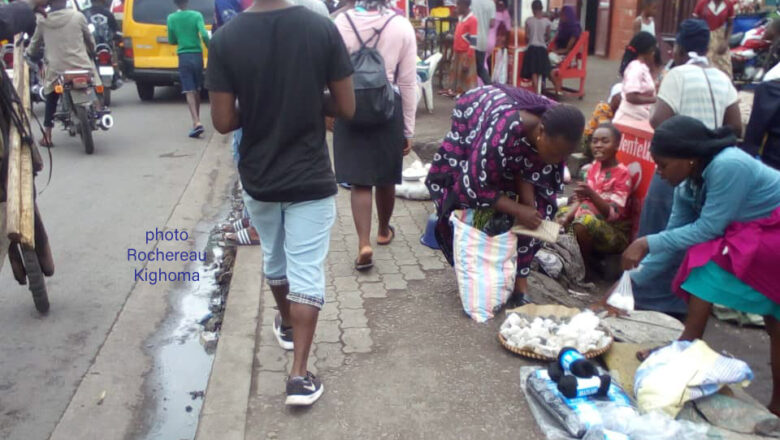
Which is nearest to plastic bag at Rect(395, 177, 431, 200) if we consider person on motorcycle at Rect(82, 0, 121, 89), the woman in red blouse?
the woman in red blouse

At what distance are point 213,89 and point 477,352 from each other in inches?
70.2

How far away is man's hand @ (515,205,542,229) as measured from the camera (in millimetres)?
3719

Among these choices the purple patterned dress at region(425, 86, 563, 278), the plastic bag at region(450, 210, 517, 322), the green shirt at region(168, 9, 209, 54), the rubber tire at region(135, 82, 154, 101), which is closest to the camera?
the purple patterned dress at region(425, 86, 563, 278)

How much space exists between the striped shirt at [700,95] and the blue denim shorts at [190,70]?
22.4 ft

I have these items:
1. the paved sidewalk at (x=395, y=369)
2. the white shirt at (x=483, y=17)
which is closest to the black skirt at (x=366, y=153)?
the paved sidewalk at (x=395, y=369)

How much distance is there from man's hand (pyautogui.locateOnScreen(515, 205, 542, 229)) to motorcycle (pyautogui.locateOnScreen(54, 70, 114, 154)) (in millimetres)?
6357

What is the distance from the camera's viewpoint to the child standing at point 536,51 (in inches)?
432

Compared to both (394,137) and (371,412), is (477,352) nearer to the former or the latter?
(371,412)

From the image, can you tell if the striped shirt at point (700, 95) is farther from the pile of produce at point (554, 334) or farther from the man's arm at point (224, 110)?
the man's arm at point (224, 110)

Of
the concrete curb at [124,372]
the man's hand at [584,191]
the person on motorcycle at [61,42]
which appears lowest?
the concrete curb at [124,372]

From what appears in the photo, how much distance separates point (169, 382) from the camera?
3.79 meters

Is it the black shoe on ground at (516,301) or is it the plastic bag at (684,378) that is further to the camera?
the black shoe on ground at (516,301)

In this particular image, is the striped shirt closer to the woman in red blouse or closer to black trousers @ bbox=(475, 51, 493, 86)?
the woman in red blouse

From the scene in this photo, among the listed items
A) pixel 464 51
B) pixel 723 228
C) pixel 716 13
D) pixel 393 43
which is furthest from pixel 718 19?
pixel 723 228
